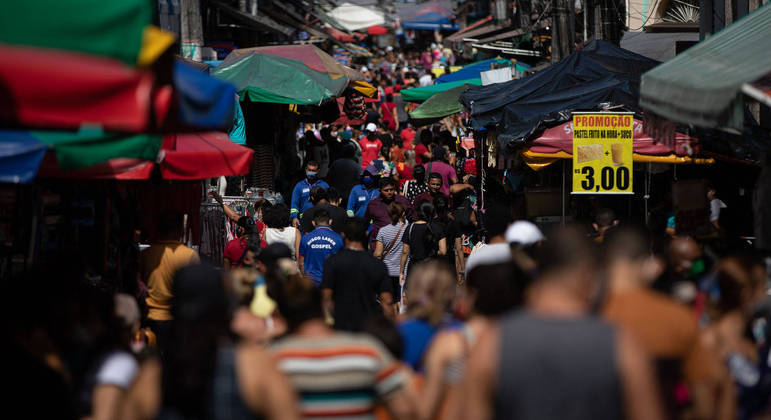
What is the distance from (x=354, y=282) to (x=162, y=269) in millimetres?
1634

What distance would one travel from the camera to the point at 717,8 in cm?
1270

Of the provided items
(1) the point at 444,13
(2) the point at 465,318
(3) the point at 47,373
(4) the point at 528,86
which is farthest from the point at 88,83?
(1) the point at 444,13

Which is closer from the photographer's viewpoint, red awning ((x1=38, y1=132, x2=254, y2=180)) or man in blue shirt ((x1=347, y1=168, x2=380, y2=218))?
red awning ((x1=38, y1=132, x2=254, y2=180))

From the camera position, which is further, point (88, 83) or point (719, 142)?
point (719, 142)

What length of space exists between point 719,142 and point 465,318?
17.4 ft

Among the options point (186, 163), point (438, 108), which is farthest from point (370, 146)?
point (186, 163)

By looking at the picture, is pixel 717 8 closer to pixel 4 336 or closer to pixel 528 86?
pixel 528 86

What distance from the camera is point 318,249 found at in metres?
10.1

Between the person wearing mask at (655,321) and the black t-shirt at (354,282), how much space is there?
10.8 feet

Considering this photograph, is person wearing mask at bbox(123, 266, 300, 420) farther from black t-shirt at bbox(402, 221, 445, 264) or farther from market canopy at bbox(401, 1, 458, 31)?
market canopy at bbox(401, 1, 458, 31)

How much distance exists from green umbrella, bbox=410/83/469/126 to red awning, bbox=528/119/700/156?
7.56 meters

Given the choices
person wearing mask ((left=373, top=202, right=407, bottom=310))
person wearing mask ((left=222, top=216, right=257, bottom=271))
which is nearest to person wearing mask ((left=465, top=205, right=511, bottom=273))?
person wearing mask ((left=222, top=216, right=257, bottom=271))

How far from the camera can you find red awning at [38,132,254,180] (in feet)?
25.8

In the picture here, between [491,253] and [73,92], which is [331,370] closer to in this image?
[73,92]
